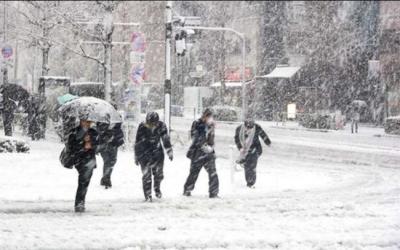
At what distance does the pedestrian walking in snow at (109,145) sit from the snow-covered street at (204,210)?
304 millimetres

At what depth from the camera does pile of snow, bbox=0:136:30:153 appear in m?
17.6

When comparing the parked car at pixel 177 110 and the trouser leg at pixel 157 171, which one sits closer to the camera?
the trouser leg at pixel 157 171

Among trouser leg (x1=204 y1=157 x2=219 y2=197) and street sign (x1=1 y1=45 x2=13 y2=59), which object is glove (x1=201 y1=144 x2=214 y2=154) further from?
street sign (x1=1 y1=45 x2=13 y2=59)

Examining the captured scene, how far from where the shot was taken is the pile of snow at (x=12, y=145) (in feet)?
57.8

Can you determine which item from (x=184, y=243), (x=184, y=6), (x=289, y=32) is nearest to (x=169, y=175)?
(x=184, y=243)

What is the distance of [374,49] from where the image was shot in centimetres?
4656

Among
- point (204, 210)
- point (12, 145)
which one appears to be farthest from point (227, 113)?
point (204, 210)

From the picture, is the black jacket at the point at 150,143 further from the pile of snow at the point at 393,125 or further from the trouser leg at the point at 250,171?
the pile of snow at the point at 393,125

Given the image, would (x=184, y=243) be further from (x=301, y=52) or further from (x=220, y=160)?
(x=301, y=52)

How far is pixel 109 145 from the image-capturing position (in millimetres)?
13055

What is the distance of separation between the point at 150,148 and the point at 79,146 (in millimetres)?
1629

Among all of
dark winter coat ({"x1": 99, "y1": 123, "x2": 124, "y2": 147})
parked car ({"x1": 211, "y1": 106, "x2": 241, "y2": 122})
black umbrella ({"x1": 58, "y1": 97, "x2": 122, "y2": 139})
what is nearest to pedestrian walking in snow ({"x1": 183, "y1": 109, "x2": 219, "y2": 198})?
dark winter coat ({"x1": 99, "y1": 123, "x2": 124, "y2": 147})

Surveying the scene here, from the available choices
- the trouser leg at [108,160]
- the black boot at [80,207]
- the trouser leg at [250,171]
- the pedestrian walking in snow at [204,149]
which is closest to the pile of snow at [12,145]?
the trouser leg at [108,160]

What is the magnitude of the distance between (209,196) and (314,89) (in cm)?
3698
